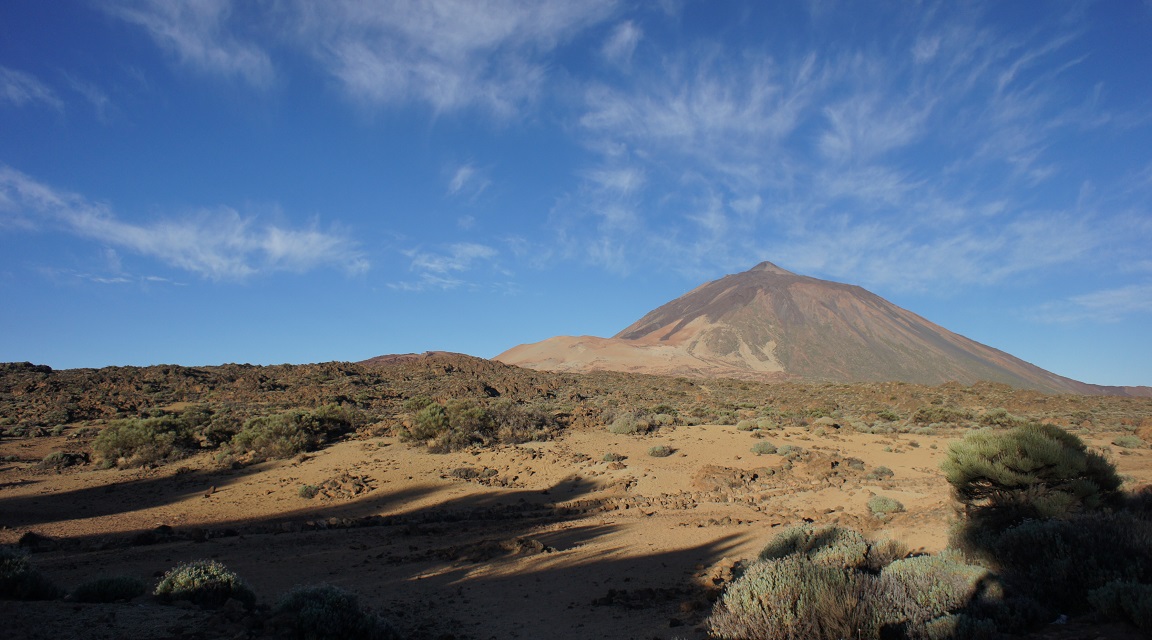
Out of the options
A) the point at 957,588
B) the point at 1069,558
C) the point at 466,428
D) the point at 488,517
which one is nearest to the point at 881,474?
the point at 488,517

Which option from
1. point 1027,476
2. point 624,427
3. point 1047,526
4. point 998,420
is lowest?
point 1047,526

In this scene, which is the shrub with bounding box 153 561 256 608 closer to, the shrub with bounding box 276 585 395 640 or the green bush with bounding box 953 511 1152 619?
the shrub with bounding box 276 585 395 640

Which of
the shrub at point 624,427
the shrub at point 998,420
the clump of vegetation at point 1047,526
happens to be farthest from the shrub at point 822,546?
the shrub at point 998,420

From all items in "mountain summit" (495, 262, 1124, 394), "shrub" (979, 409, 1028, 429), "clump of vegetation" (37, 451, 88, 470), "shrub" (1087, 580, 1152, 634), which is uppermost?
"mountain summit" (495, 262, 1124, 394)

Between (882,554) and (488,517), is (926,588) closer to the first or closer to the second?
(882,554)

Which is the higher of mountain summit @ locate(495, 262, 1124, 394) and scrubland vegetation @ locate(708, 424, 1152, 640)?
mountain summit @ locate(495, 262, 1124, 394)

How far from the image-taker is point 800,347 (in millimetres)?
95625

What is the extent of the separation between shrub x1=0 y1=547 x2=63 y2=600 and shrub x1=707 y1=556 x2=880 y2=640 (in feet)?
21.2

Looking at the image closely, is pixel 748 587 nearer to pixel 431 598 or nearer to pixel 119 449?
pixel 431 598

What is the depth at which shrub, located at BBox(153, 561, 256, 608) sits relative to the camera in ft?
19.8

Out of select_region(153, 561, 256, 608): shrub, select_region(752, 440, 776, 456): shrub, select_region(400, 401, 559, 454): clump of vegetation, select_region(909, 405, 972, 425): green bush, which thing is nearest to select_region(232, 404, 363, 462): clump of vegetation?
select_region(400, 401, 559, 454): clump of vegetation

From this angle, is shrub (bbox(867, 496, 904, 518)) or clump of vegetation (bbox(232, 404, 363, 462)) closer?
shrub (bbox(867, 496, 904, 518))

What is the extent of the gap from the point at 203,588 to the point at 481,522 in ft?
19.6

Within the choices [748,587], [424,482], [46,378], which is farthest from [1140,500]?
[46,378]
